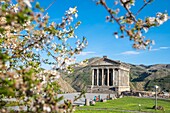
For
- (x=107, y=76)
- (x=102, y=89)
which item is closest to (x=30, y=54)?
(x=102, y=89)

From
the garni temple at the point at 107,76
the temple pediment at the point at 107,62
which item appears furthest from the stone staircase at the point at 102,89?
the temple pediment at the point at 107,62

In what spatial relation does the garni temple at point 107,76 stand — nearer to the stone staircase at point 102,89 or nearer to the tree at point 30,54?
the stone staircase at point 102,89

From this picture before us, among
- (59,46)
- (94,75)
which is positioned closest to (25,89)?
(59,46)

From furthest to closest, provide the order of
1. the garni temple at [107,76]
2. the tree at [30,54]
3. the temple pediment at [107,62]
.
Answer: the temple pediment at [107,62], the garni temple at [107,76], the tree at [30,54]

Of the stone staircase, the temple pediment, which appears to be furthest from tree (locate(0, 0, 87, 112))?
the temple pediment

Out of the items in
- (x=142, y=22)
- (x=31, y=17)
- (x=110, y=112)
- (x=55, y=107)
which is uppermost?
(x=142, y=22)

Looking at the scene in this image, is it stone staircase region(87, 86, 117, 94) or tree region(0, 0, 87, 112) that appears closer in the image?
tree region(0, 0, 87, 112)

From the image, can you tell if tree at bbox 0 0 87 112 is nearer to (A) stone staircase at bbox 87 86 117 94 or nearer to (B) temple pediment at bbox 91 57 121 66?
(A) stone staircase at bbox 87 86 117 94

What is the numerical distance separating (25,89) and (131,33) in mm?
2446

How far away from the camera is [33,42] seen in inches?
341

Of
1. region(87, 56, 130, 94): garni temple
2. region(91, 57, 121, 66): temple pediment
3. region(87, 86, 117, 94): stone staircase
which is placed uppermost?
region(91, 57, 121, 66): temple pediment

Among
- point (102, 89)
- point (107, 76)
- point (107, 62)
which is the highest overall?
point (107, 62)

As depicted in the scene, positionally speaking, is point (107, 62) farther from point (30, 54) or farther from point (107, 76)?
point (30, 54)

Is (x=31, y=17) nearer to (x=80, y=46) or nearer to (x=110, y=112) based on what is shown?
(x=80, y=46)
